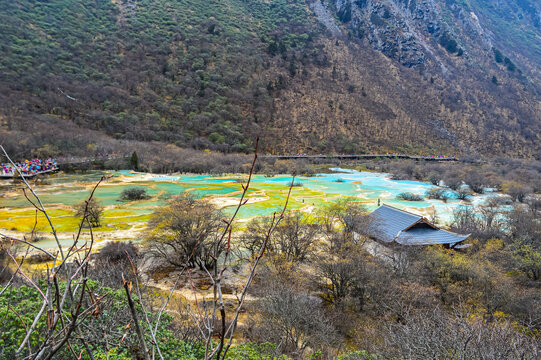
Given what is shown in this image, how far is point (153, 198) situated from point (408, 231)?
2239cm

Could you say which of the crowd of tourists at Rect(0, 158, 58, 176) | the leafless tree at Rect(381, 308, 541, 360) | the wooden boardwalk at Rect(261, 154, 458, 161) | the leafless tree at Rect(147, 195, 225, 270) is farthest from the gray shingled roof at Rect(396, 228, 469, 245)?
the wooden boardwalk at Rect(261, 154, 458, 161)

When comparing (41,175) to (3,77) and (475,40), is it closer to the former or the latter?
(3,77)

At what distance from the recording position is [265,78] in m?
76.7

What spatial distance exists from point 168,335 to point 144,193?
24.8 meters

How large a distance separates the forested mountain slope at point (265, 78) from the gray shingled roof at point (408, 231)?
43252 mm

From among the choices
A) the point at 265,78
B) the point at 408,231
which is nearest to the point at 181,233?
the point at 408,231

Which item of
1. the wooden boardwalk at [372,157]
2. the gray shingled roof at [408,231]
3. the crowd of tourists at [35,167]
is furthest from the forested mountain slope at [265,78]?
the gray shingled roof at [408,231]

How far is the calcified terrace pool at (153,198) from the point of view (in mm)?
18375

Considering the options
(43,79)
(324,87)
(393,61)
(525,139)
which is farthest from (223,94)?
(525,139)

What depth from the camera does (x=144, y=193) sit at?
2781cm

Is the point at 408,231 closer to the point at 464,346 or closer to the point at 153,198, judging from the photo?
the point at 464,346

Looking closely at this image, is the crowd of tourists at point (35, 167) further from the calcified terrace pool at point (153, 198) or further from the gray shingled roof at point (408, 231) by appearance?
the gray shingled roof at point (408, 231)

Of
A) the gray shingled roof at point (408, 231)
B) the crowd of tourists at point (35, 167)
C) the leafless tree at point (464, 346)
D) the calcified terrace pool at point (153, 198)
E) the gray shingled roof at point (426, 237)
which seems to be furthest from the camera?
the crowd of tourists at point (35, 167)

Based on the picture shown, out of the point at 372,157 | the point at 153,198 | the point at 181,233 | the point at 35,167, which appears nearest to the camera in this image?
the point at 181,233
